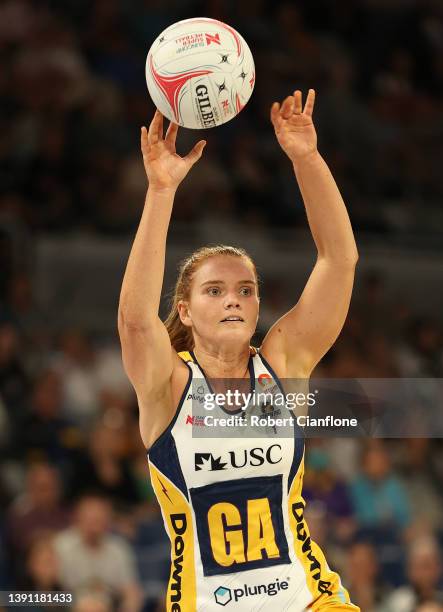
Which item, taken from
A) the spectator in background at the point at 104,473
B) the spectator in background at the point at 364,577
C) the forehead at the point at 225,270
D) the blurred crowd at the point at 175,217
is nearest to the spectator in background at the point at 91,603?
the blurred crowd at the point at 175,217

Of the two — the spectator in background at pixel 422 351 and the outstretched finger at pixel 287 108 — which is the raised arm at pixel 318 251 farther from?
the spectator in background at pixel 422 351

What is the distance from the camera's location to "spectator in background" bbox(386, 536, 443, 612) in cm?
771

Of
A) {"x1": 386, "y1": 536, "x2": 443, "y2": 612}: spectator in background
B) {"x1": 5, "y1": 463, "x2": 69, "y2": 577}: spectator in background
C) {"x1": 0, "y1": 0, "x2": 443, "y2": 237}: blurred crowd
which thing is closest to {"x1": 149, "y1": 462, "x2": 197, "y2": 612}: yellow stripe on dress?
{"x1": 386, "y1": 536, "x2": 443, "y2": 612}: spectator in background

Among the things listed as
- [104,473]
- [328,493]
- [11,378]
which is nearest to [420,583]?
[328,493]

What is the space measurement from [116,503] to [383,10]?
8680 millimetres

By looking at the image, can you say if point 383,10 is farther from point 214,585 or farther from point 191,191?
point 214,585

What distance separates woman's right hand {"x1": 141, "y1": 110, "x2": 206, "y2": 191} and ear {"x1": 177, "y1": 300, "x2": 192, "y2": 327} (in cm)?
62

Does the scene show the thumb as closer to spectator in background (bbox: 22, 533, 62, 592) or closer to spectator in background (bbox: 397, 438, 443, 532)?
spectator in background (bbox: 22, 533, 62, 592)

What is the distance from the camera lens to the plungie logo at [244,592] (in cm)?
424

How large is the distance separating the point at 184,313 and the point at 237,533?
3.29 ft

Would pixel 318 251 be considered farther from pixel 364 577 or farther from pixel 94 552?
pixel 94 552

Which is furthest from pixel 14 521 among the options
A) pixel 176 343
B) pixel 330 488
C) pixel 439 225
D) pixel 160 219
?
pixel 439 225

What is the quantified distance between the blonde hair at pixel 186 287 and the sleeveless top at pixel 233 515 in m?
0.55

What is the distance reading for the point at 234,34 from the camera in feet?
15.3
